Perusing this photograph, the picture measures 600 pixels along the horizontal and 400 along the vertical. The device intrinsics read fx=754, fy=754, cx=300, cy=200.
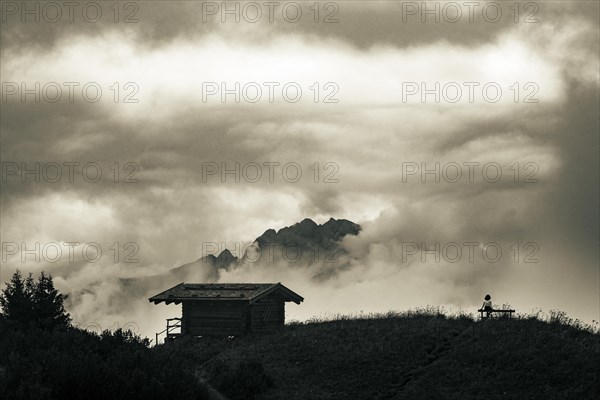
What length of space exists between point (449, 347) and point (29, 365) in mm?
22986

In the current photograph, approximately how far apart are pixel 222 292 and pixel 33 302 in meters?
13.7

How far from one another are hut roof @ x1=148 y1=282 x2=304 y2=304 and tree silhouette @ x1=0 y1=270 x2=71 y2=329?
812 cm

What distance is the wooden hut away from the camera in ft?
184

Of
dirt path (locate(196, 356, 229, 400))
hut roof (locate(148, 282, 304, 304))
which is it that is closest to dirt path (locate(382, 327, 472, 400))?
dirt path (locate(196, 356, 229, 400))

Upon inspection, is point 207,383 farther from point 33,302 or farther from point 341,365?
point 33,302

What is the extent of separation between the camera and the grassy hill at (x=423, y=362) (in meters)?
37.1

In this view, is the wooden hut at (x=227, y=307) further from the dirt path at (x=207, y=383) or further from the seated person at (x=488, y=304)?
the seated person at (x=488, y=304)

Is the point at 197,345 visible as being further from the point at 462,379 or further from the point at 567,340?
the point at 567,340

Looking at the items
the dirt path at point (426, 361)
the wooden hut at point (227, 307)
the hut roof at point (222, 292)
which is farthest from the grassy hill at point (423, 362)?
the hut roof at point (222, 292)

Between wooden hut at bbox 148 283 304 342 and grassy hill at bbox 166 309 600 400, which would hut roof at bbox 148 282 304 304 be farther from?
grassy hill at bbox 166 309 600 400

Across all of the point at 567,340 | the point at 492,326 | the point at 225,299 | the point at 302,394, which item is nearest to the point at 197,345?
the point at 225,299

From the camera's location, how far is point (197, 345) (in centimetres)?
5347

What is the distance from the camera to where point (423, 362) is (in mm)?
41000

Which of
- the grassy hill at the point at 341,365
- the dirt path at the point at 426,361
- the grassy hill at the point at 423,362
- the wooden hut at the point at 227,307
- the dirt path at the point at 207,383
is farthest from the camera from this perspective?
the wooden hut at the point at 227,307
